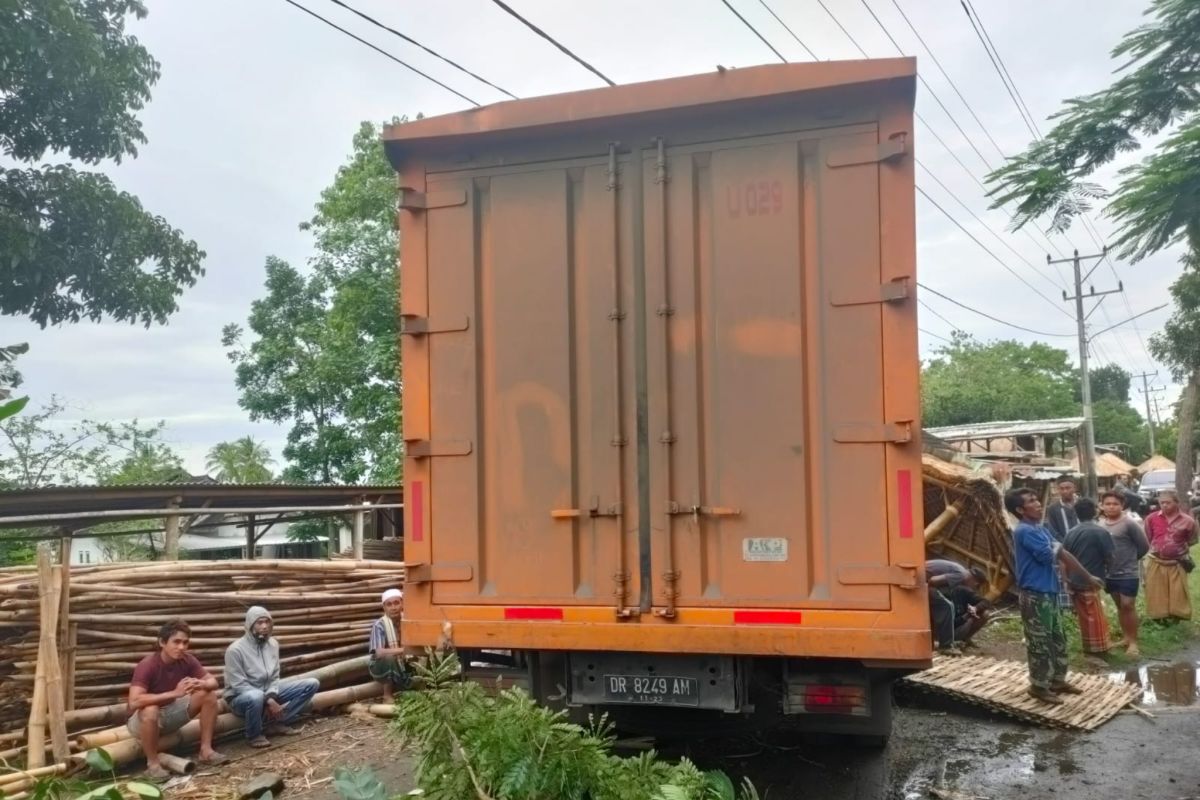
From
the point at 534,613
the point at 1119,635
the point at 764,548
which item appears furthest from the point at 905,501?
the point at 1119,635

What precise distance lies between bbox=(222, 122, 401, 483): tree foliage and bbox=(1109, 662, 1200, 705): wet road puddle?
42.0 ft

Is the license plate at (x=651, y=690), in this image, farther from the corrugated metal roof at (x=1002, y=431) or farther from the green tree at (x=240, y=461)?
the green tree at (x=240, y=461)

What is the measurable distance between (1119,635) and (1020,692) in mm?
3016

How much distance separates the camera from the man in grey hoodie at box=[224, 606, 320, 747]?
246 inches

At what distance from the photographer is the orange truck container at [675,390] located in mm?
3992

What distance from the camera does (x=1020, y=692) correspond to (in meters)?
6.49

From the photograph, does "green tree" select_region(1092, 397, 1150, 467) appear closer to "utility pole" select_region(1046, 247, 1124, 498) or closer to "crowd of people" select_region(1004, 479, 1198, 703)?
"utility pole" select_region(1046, 247, 1124, 498)

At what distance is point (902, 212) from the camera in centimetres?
397

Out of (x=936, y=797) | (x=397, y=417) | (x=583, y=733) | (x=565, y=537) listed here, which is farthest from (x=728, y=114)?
(x=397, y=417)

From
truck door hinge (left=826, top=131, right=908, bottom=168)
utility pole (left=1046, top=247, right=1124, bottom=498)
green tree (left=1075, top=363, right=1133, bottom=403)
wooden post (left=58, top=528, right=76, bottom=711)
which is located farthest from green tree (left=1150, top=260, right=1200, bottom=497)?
green tree (left=1075, top=363, right=1133, bottom=403)

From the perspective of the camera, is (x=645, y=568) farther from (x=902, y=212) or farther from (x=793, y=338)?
(x=902, y=212)

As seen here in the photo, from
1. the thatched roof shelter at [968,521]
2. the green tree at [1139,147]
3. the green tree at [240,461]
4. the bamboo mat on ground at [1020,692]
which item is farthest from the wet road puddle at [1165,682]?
the green tree at [240,461]

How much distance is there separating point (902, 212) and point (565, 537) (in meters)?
2.02

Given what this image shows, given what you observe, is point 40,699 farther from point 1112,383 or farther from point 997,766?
point 1112,383
